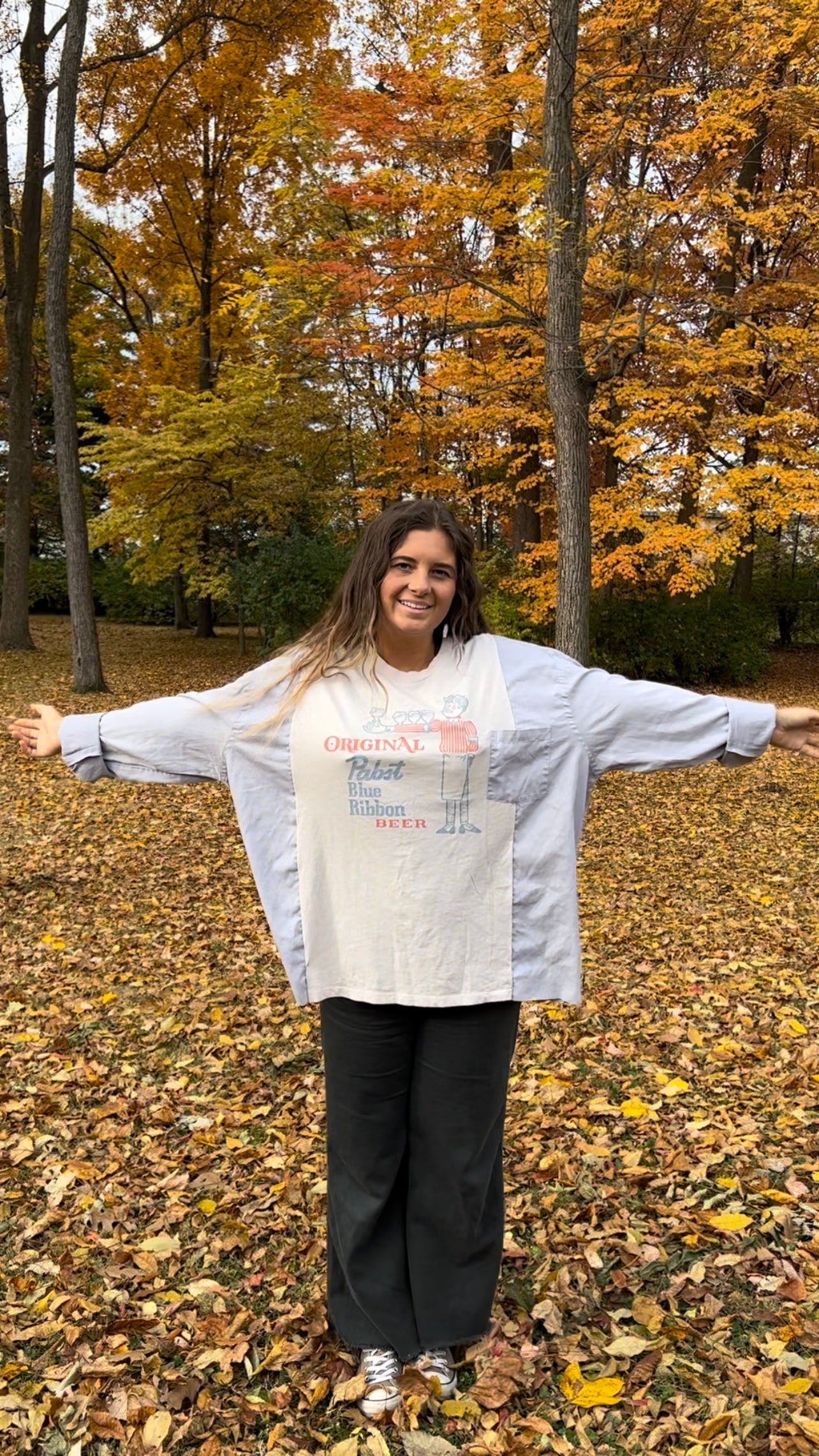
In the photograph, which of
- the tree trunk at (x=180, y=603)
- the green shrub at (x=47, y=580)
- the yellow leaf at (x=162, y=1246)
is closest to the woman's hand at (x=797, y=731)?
the yellow leaf at (x=162, y=1246)

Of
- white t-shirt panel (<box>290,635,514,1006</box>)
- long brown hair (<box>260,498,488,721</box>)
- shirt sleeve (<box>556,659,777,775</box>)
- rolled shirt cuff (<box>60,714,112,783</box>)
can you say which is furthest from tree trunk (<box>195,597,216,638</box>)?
shirt sleeve (<box>556,659,777,775</box>)

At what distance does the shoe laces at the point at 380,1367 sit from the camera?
237 centimetres

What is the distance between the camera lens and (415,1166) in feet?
7.34

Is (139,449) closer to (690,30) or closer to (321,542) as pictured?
(321,542)

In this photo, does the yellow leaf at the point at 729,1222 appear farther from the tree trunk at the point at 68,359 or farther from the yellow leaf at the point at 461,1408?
the tree trunk at the point at 68,359

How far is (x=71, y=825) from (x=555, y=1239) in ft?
Result: 18.7

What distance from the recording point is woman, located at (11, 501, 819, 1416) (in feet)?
6.70

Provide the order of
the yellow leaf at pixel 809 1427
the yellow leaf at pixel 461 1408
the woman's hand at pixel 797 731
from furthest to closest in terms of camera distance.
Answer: the yellow leaf at pixel 461 1408, the yellow leaf at pixel 809 1427, the woman's hand at pixel 797 731

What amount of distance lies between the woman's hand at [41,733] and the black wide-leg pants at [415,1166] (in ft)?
2.82

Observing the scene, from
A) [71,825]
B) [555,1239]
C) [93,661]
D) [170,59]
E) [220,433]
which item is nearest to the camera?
[555,1239]

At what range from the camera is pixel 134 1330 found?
2.67m

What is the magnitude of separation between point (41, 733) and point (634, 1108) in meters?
2.62

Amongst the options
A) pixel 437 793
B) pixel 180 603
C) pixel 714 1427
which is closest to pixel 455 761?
pixel 437 793

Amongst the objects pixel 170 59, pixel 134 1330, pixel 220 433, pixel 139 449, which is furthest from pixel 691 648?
pixel 134 1330
